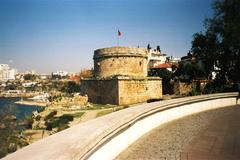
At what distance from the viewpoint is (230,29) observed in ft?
67.4

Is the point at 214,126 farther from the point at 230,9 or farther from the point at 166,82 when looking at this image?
the point at 166,82

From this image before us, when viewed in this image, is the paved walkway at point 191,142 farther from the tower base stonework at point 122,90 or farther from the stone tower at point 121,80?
the stone tower at point 121,80

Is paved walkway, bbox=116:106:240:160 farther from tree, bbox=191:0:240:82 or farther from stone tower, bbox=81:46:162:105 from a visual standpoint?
stone tower, bbox=81:46:162:105

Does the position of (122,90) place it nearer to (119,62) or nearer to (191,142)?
(119,62)

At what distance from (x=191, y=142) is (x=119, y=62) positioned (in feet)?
82.8

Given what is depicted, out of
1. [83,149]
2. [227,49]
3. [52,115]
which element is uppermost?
[227,49]

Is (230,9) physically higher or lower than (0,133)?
higher

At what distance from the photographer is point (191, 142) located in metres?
6.10

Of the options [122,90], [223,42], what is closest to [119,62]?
[122,90]

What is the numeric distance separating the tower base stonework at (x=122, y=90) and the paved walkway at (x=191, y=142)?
60.9ft

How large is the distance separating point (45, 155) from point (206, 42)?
24.2 meters

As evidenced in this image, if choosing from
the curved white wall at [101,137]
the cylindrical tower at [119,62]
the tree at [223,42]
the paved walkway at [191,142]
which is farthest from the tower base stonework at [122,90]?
the paved walkway at [191,142]

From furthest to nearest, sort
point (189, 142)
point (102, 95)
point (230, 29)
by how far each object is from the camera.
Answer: point (102, 95), point (230, 29), point (189, 142)

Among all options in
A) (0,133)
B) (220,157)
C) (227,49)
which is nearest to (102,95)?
(227,49)
